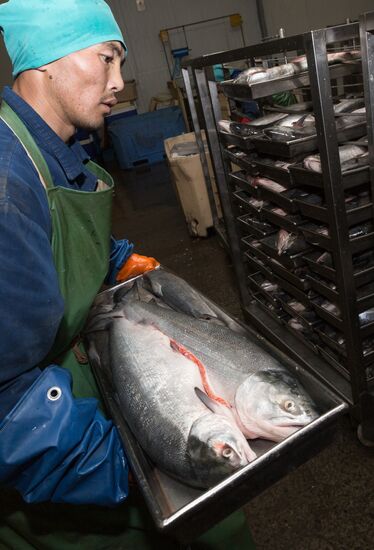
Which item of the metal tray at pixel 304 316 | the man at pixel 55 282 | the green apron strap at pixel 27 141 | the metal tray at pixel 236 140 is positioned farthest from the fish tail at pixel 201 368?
the metal tray at pixel 236 140

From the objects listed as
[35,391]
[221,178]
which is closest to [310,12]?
[221,178]

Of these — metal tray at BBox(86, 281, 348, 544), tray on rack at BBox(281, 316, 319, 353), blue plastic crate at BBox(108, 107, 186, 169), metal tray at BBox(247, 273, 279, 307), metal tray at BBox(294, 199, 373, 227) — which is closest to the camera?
metal tray at BBox(86, 281, 348, 544)

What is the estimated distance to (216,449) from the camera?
847 mm

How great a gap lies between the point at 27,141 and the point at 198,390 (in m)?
0.82

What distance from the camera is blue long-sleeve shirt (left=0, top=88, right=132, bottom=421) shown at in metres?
0.89

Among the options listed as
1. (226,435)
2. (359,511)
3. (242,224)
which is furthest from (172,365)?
(242,224)

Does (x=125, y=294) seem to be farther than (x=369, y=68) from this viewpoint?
Yes

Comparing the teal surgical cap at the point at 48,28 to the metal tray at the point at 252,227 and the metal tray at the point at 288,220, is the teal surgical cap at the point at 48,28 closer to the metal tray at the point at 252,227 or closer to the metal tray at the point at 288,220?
the metal tray at the point at 288,220

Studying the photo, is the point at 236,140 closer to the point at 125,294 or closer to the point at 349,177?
the point at 349,177

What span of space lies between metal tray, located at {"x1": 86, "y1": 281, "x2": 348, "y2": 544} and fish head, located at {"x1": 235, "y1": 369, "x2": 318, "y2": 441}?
0.12ft

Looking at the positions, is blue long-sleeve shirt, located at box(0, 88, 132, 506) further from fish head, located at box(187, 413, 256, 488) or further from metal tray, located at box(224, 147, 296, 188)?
metal tray, located at box(224, 147, 296, 188)

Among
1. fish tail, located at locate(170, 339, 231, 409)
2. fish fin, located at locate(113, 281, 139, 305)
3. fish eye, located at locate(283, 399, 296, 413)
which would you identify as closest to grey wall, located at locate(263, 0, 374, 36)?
fish fin, located at locate(113, 281, 139, 305)

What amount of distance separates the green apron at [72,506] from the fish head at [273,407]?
1.94ft

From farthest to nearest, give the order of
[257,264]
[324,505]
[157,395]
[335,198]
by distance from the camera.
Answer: [257,264] < [324,505] < [335,198] < [157,395]
